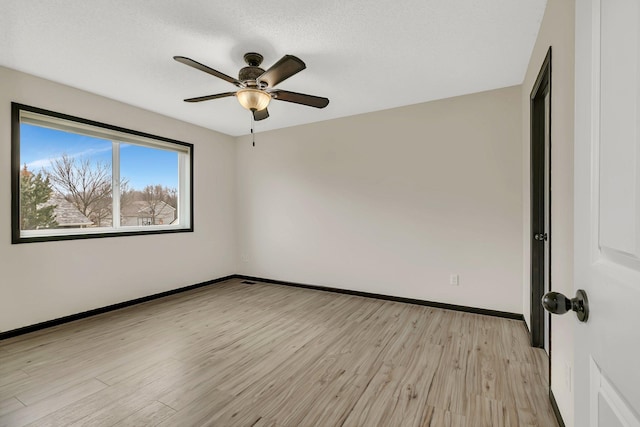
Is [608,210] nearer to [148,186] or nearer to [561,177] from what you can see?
[561,177]

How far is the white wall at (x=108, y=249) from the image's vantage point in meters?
2.77

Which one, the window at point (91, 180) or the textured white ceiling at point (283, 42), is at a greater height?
the textured white ceiling at point (283, 42)

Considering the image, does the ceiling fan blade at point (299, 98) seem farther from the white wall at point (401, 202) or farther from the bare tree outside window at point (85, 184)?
the bare tree outside window at point (85, 184)

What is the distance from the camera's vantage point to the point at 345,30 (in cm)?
221

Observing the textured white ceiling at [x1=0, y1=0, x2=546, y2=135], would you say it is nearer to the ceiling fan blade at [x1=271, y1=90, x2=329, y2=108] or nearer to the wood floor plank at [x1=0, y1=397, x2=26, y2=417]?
the ceiling fan blade at [x1=271, y1=90, x2=329, y2=108]

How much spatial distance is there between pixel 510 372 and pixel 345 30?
2.76 meters

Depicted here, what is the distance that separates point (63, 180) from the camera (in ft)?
10.6

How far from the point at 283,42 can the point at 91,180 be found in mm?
2776

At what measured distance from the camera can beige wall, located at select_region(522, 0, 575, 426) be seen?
57.2 inches

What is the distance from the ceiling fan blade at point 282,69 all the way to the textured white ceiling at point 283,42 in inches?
12.1

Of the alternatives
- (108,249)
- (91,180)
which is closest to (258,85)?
(91,180)

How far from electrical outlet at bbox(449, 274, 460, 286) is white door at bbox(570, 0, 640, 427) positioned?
285 cm

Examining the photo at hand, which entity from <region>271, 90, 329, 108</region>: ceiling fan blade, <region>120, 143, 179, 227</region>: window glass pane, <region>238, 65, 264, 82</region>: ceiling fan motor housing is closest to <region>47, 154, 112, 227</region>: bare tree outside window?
<region>120, 143, 179, 227</region>: window glass pane

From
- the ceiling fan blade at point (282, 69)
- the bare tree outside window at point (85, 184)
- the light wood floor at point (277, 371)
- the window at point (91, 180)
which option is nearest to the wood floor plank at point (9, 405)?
the light wood floor at point (277, 371)
